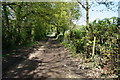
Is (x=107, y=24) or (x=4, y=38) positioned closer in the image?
(x=107, y=24)

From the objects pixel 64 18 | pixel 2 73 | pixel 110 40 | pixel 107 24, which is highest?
pixel 64 18

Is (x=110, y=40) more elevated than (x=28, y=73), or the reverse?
(x=110, y=40)

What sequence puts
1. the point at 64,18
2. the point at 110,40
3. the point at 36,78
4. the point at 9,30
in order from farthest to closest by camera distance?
the point at 64,18 → the point at 9,30 → the point at 110,40 → the point at 36,78

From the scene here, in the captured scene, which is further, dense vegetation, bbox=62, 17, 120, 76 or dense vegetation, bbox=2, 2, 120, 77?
dense vegetation, bbox=2, 2, 120, 77

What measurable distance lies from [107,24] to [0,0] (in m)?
9.25

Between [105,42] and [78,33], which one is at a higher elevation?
[78,33]

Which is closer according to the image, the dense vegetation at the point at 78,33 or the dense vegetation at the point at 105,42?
the dense vegetation at the point at 105,42

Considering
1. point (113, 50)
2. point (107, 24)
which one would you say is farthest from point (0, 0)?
point (113, 50)

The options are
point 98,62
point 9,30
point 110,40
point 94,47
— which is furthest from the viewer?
point 9,30

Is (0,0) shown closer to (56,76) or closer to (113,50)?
(56,76)

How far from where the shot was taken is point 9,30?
11.5 m

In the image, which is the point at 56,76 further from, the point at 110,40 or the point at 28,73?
the point at 110,40

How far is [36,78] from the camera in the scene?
15.1 ft

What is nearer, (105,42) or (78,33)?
(105,42)
